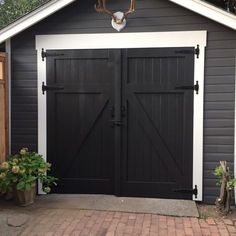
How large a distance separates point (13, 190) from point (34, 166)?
455mm

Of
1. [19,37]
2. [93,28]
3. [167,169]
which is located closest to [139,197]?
[167,169]

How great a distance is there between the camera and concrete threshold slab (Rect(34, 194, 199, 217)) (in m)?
5.58

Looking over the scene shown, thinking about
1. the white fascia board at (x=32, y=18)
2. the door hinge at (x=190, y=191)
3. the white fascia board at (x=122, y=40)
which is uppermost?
the white fascia board at (x=32, y=18)

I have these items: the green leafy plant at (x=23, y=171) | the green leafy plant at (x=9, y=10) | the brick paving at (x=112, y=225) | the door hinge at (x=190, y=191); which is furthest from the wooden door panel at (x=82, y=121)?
the green leafy plant at (x=9, y=10)

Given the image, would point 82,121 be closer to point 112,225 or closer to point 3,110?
point 3,110

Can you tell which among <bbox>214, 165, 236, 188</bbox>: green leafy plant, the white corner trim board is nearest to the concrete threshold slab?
the white corner trim board

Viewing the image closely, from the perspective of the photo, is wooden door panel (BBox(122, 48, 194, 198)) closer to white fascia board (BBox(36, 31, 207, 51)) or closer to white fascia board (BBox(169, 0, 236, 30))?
white fascia board (BBox(36, 31, 207, 51))

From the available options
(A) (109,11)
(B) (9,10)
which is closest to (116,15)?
(A) (109,11)

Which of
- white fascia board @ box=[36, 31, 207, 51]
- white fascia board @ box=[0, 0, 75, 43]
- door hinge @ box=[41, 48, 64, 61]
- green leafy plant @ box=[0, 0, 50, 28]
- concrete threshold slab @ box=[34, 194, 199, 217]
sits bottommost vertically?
concrete threshold slab @ box=[34, 194, 199, 217]

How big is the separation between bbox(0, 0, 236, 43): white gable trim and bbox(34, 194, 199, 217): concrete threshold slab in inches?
96.2

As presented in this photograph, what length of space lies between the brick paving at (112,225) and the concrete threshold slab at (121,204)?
163 mm

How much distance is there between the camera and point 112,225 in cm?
503

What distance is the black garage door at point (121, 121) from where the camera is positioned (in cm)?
599

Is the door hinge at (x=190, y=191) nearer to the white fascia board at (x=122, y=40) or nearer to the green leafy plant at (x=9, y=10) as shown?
the white fascia board at (x=122, y=40)
